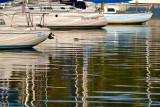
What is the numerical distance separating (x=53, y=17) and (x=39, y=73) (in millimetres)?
39235

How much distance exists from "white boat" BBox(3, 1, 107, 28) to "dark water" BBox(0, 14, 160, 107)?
1092 inches

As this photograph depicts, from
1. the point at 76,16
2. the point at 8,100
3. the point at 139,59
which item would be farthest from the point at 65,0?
the point at 8,100

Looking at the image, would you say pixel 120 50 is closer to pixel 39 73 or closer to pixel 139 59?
pixel 139 59

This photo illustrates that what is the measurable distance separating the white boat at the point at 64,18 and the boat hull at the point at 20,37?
2684 centimetres

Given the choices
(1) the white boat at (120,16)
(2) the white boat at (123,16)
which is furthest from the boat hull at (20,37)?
(2) the white boat at (123,16)

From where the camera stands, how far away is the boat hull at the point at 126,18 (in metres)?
70.0

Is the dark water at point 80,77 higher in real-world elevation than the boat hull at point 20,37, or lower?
lower

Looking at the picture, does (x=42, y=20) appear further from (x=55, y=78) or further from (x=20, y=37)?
(x=55, y=78)

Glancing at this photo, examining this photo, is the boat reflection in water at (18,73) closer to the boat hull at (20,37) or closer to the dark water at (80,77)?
the dark water at (80,77)

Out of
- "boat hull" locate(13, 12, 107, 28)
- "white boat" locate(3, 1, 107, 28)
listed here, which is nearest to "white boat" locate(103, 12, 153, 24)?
"boat hull" locate(13, 12, 107, 28)

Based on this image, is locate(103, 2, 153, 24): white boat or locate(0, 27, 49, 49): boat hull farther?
locate(103, 2, 153, 24): white boat

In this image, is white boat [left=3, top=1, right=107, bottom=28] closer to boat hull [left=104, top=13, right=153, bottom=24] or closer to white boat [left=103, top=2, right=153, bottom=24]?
white boat [left=103, top=2, right=153, bottom=24]

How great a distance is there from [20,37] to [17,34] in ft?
1.24

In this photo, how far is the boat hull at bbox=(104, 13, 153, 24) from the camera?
70000 mm
